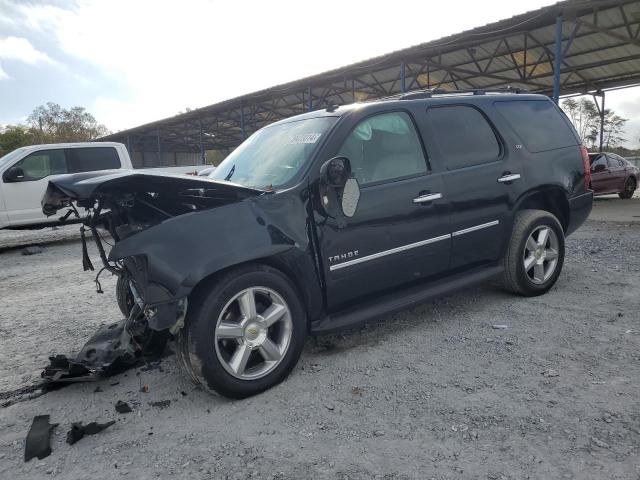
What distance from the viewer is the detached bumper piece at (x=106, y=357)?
2746 mm

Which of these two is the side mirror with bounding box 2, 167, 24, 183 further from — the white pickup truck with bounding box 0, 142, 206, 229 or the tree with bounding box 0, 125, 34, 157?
the tree with bounding box 0, 125, 34, 157

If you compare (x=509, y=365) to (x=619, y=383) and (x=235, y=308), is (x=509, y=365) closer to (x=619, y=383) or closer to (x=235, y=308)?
(x=619, y=383)

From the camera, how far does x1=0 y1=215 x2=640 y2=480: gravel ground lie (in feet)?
6.54

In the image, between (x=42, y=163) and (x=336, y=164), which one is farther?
(x=42, y=163)

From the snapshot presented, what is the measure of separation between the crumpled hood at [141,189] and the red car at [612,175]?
13.3 meters

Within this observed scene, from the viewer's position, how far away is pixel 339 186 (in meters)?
2.73

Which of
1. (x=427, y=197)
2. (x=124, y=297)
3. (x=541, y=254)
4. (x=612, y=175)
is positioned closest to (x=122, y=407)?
(x=124, y=297)

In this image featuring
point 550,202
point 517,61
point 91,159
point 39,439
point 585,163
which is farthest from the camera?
point 517,61

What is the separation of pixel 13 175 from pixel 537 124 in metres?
9.67

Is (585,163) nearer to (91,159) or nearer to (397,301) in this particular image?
(397,301)

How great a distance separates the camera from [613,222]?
8.84 metres

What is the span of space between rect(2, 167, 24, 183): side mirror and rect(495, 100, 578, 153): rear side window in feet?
30.6

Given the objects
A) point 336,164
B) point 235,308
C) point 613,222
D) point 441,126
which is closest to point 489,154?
point 441,126

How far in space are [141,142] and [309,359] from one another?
38.0 metres
